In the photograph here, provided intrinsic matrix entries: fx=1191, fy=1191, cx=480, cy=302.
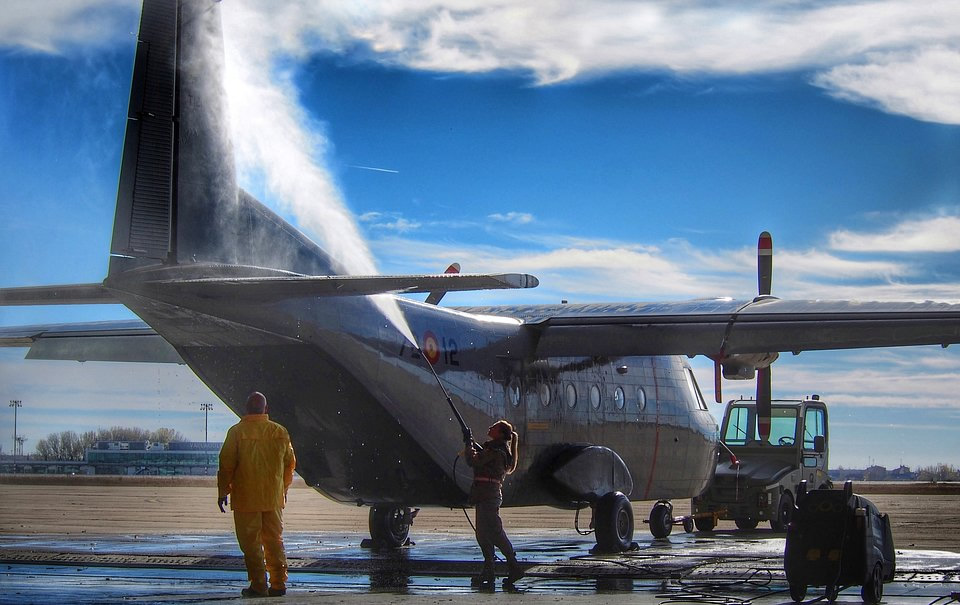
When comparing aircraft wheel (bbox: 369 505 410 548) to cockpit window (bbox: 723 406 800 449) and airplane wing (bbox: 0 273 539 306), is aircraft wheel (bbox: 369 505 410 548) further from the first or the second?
cockpit window (bbox: 723 406 800 449)

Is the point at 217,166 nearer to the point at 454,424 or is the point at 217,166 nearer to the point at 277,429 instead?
the point at 277,429

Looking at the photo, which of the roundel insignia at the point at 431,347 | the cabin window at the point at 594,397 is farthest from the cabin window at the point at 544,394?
the roundel insignia at the point at 431,347

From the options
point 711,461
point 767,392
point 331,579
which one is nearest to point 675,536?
point 711,461

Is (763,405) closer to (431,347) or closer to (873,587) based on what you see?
(431,347)

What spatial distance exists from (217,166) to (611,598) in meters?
5.71

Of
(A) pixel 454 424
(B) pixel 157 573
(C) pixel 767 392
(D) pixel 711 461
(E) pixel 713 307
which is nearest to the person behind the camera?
(B) pixel 157 573

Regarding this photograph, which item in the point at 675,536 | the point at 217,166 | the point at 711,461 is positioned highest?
the point at 217,166

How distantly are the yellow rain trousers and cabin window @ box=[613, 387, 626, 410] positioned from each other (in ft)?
26.2

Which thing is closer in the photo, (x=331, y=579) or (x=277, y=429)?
(x=277, y=429)

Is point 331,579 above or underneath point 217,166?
underneath

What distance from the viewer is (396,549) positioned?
1686 centimetres

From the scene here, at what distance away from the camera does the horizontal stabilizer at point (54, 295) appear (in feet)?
38.9

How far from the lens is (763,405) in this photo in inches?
888

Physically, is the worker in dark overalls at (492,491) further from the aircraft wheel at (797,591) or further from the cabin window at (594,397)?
the cabin window at (594,397)
